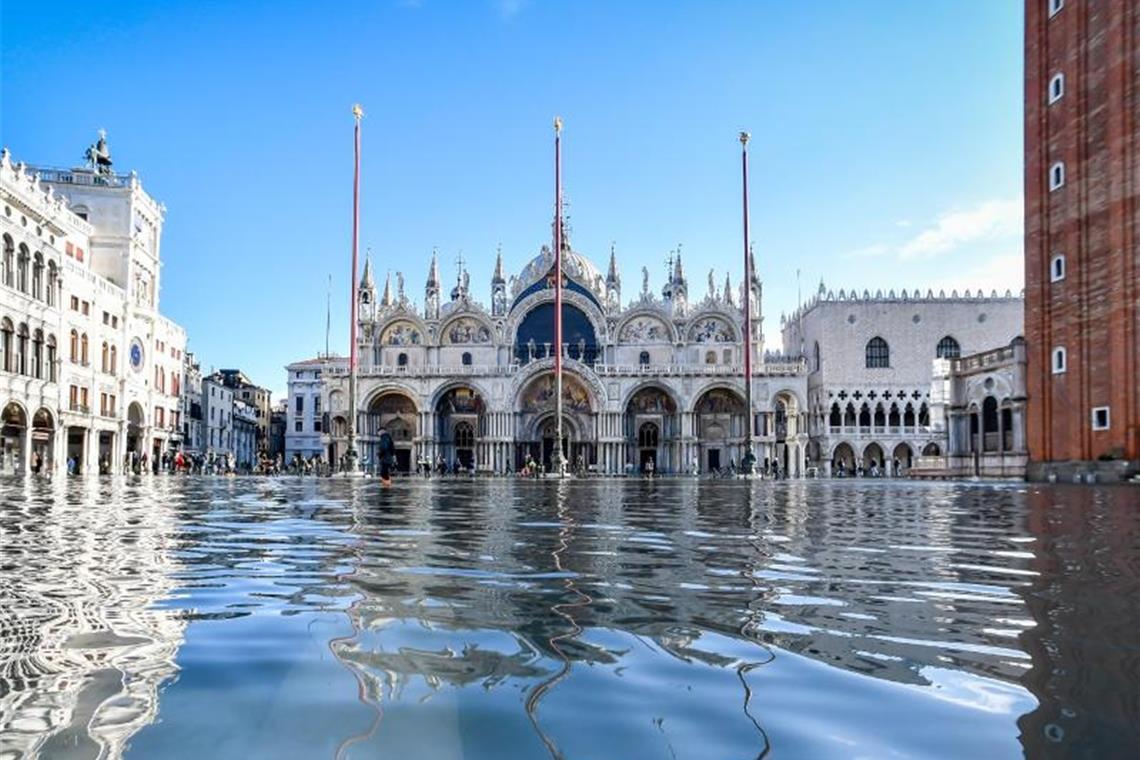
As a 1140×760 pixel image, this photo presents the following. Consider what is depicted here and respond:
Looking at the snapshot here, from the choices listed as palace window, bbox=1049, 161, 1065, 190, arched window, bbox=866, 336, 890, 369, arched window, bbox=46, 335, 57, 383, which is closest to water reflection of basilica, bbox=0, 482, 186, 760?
palace window, bbox=1049, 161, 1065, 190

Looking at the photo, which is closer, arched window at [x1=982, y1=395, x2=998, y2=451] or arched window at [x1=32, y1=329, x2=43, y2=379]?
arched window at [x1=982, y1=395, x2=998, y2=451]

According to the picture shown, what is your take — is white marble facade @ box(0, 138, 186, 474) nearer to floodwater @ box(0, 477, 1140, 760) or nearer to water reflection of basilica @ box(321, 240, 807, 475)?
water reflection of basilica @ box(321, 240, 807, 475)

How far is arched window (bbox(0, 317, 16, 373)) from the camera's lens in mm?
38344

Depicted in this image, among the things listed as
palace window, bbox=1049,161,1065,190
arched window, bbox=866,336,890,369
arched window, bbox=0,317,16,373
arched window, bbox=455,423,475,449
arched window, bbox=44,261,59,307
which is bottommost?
arched window, bbox=455,423,475,449

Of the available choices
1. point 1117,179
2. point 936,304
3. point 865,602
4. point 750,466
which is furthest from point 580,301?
point 865,602

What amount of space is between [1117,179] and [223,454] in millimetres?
67512

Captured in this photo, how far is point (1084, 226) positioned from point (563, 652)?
3470cm

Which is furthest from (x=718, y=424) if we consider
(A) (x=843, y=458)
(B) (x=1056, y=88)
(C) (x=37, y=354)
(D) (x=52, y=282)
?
(C) (x=37, y=354)

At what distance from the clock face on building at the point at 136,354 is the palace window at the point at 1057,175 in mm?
47201

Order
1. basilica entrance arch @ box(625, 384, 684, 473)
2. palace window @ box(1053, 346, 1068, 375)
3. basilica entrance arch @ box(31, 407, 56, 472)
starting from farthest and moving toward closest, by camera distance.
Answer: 1. basilica entrance arch @ box(625, 384, 684, 473)
2. basilica entrance arch @ box(31, 407, 56, 472)
3. palace window @ box(1053, 346, 1068, 375)

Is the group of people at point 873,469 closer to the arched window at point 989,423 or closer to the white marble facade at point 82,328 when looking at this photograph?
the arched window at point 989,423

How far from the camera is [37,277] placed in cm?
4188

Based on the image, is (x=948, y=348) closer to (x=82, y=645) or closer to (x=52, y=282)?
(x=52, y=282)

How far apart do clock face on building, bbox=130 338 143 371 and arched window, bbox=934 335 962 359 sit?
2042 inches
